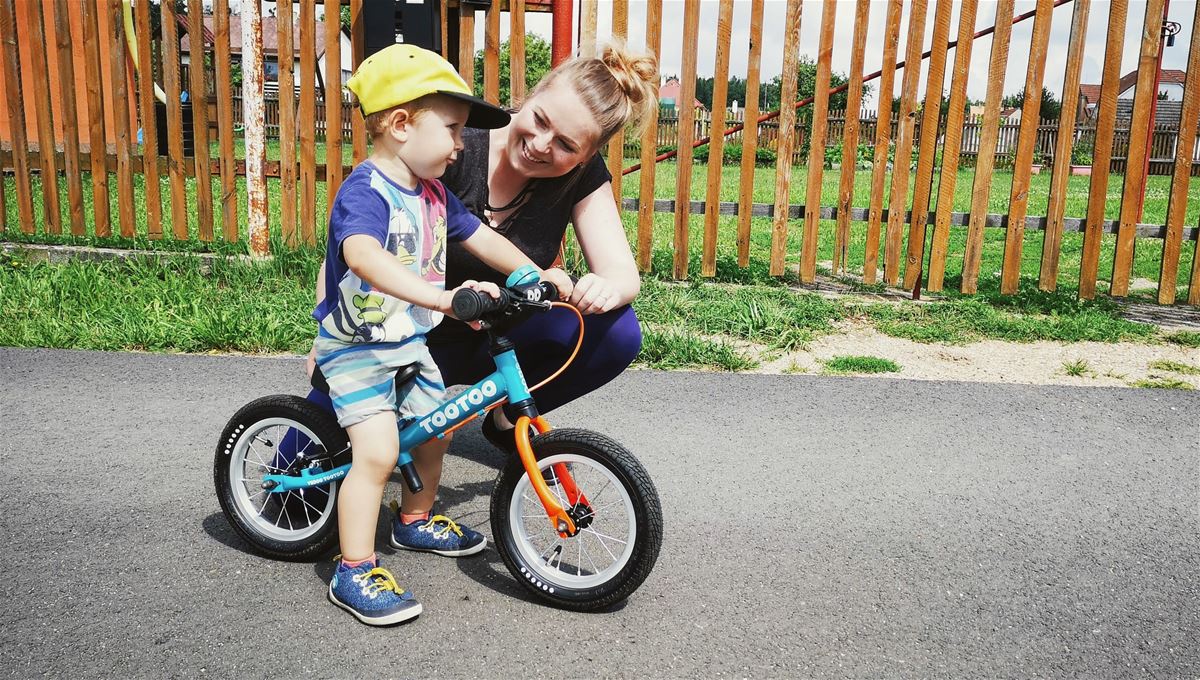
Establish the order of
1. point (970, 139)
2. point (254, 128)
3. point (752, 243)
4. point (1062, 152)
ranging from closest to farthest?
point (1062, 152)
point (254, 128)
point (752, 243)
point (970, 139)

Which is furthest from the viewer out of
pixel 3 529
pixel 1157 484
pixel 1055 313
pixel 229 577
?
pixel 1055 313

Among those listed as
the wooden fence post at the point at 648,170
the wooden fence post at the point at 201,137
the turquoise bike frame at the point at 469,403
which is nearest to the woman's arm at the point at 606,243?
the turquoise bike frame at the point at 469,403

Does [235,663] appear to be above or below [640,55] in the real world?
A: below

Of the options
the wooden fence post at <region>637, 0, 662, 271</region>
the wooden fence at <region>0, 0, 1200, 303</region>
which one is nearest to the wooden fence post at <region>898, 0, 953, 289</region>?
the wooden fence at <region>0, 0, 1200, 303</region>

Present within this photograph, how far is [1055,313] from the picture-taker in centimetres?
588

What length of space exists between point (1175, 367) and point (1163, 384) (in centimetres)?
34

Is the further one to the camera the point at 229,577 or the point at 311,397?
the point at 311,397

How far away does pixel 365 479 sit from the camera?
8.11 feet

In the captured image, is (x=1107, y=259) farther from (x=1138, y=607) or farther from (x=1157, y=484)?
(x=1138, y=607)

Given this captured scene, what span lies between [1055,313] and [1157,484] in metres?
2.65

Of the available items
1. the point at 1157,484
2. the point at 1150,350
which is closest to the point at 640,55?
the point at 1157,484

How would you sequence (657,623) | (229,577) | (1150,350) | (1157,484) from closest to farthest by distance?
(657,623) < (229,577) < (1157,484) < (1150,350)

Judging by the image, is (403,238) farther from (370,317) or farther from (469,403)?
(469,403)

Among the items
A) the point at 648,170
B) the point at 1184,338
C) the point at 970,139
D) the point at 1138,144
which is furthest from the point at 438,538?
the point at 970,139
